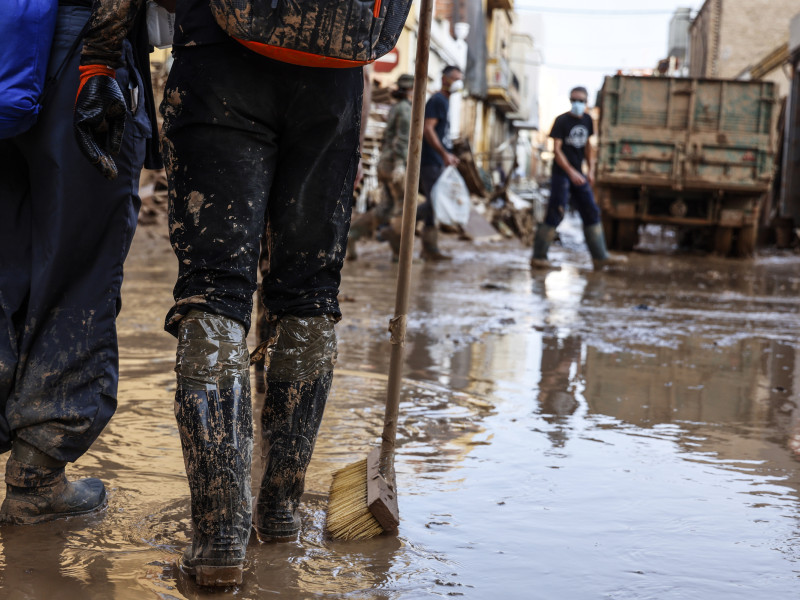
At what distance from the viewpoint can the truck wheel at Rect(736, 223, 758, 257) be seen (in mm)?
13547

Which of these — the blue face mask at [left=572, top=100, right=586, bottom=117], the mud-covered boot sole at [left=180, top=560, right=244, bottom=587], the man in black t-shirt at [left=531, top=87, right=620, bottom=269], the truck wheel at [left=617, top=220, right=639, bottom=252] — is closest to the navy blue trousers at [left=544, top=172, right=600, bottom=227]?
the man in black t-shirt at [left=531, top=87, right=620, bottom=269]

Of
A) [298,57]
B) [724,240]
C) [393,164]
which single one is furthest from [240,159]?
[724,240]

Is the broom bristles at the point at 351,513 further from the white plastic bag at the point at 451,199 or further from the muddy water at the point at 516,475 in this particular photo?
the white plastic bag at the point at 451,199

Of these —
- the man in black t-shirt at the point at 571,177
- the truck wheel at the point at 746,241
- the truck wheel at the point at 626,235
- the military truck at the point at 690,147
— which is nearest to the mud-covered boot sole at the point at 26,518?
the man in black t-shirt at the point at 571,177

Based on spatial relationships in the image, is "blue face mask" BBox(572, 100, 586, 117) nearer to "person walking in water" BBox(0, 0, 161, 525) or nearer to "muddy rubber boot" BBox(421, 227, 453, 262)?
"muddy rubber boot" BBox(421, 227, 453, 262)

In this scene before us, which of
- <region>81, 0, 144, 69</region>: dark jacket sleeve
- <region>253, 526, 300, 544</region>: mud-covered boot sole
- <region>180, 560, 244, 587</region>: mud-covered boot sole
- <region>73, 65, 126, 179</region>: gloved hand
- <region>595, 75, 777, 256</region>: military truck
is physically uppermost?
<region>595, 75, 777, 256</region>: military truck

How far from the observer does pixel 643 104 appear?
13.6 meters

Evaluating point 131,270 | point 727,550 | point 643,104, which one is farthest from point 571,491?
point 643,104

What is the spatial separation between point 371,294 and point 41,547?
5427 mm

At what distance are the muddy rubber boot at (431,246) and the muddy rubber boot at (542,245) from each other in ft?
3.41

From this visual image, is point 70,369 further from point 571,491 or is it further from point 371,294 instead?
point 371,294

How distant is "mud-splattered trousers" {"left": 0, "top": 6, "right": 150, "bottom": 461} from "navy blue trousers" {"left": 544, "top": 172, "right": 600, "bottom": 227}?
8.40 meters

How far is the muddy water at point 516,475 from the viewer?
202 cm

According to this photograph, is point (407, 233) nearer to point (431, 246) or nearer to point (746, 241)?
point (431, 246)
